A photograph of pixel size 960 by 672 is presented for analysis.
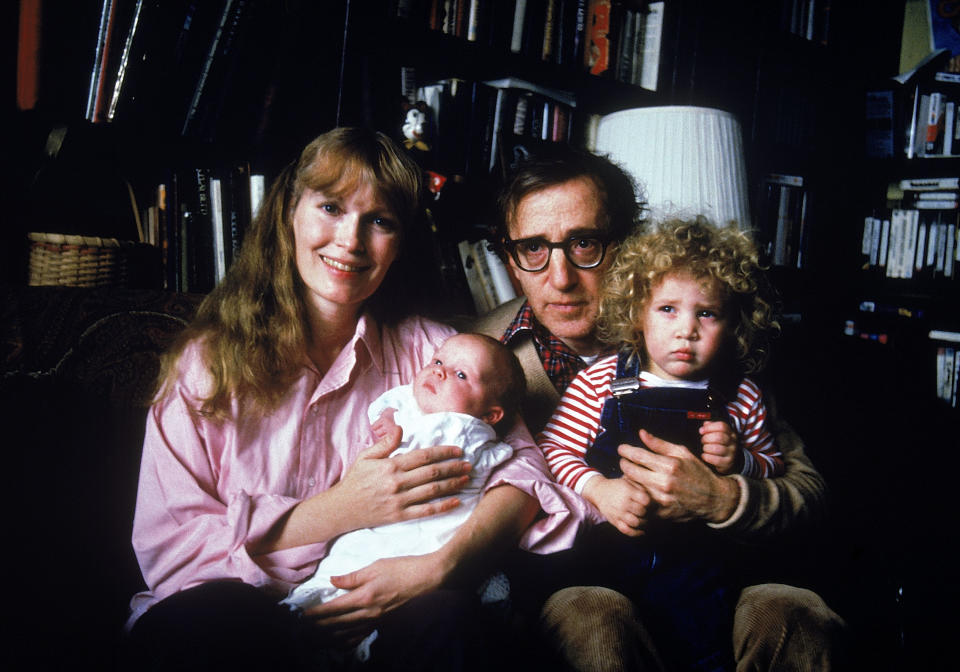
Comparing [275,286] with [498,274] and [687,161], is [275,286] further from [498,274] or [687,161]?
[687,161]

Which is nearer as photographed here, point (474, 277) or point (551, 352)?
point (551, 352)

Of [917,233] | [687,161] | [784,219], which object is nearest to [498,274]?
[687,161]

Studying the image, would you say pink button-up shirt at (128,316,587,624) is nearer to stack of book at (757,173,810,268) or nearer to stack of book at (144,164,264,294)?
stack of book at (144,164,264,294)

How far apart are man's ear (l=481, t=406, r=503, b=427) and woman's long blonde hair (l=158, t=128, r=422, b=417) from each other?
418 millimetres

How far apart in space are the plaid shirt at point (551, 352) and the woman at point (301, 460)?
28 cm

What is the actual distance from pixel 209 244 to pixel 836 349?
246 cm

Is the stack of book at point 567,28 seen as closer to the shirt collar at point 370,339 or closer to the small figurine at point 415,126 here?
the small figurine at point 415,126

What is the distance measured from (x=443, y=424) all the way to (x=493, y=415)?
0.44 feet

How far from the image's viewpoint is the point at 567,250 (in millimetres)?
1578

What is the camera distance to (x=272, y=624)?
3.36ft

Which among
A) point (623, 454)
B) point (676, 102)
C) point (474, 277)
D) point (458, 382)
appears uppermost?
point (676, 102)

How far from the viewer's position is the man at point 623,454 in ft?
3.64

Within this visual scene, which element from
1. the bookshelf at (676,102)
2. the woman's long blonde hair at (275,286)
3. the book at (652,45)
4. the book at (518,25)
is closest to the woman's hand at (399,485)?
the woman's long blonde hair at (275,286)

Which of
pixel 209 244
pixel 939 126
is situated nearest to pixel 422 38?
pixel 209 244
